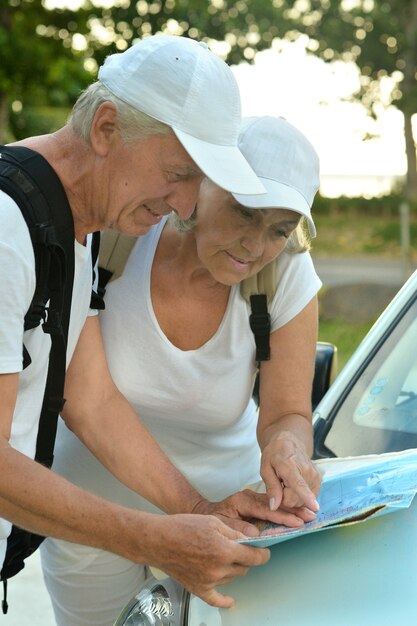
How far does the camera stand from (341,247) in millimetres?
22703

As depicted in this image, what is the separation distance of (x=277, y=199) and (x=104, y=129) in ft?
1.55

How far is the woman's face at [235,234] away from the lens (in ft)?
7.82

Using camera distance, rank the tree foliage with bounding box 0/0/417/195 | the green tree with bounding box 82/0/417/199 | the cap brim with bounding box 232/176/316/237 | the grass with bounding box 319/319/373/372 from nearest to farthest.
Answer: the cap brim with bounding box 232/176/316/237 → the grass with bounding box 319/319/373/372 → the tree foliage with bounding box 0/0/417/195 → the green tree with bounding box 82/0/417/199

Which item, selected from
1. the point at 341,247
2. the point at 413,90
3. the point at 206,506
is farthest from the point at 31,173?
the point at 413,90

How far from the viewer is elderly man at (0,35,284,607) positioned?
6.28 ft

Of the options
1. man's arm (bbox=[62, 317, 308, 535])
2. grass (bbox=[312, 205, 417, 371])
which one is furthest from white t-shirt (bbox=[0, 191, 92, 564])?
grass (bbox=[312, 205, 417, 371])

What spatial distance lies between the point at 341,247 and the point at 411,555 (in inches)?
830

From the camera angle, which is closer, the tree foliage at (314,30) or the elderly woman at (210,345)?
the elderly woman at (210,345)

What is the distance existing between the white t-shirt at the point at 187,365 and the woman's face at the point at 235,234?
0.37 feet

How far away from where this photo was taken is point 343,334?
11250 millimetres

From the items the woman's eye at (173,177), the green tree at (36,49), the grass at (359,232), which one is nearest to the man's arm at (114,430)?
the woman's eye at (173,177)

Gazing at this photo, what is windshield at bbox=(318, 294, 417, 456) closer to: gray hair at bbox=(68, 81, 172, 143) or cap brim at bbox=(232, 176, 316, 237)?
cap brim at bbox=(232, 176, 316, 237)

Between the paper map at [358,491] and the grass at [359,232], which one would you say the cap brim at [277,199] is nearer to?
the paper map at [358,491]

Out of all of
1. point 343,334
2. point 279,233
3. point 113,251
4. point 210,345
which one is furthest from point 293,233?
point 343,334
